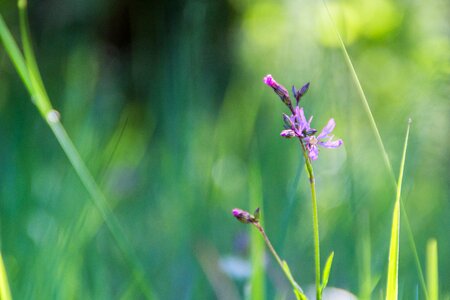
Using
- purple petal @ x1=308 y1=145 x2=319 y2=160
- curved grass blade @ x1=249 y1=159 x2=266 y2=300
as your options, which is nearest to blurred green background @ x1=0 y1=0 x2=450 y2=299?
curved grass blade @ x1=249 y1=159 x2=266 y2=300

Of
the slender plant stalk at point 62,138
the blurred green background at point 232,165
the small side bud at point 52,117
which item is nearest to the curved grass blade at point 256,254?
the blurred green background at point 232,165

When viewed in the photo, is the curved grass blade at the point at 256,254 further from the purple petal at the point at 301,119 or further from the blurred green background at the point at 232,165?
the purple petal at the point at 301,119

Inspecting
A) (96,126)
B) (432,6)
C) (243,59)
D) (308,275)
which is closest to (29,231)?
(308,275)

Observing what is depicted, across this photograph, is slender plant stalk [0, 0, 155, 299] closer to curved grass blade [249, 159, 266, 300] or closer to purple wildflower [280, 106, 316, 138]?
curved grass blade [249, 159, 266, 300]

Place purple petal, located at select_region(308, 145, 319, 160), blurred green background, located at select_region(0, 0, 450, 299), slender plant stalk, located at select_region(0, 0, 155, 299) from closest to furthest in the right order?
purple petal, located at select_region(308, 145, 319, 160) → slender plant stalk, located at select_region(0, 0, 155, 299) → blurred green background, located at select_region(0, 0, 450, 299)

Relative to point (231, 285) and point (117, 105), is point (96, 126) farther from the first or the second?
point (231, 285)

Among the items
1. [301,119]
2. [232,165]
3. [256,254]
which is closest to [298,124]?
[301,119]

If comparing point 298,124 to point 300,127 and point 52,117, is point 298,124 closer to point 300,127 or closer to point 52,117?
point 300,127

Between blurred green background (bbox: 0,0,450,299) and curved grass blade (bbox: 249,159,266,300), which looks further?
blurred green background (bbox: 0,0,450,299)
